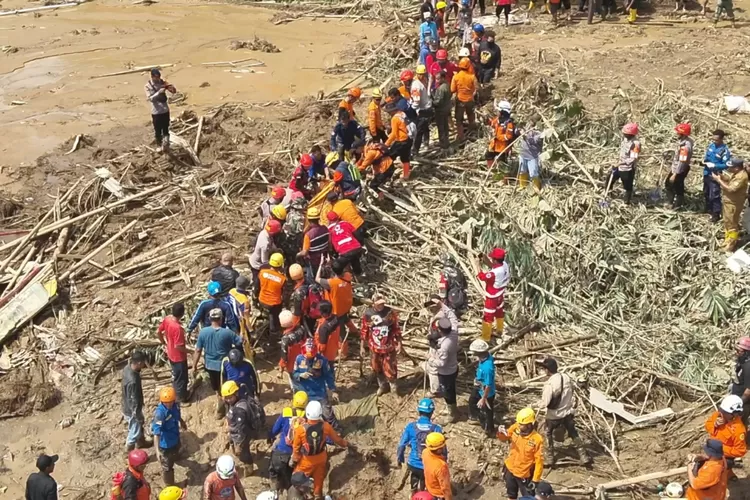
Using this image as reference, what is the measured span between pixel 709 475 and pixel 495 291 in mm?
3761

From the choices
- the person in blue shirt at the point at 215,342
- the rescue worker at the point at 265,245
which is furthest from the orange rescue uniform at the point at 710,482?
the rescue worker at the point at 265,245

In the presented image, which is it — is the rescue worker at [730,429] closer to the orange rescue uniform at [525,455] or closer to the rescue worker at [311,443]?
the orange rescue uniform at [525,455]

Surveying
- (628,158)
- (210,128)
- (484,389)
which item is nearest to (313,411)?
(484,389)

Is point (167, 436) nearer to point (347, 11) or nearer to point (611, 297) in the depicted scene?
point (611, 297)

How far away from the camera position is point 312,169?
12.9 meters

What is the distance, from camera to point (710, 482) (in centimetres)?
793

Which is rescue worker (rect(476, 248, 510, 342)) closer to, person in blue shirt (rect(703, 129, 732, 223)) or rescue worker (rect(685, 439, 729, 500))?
rescue worker (rect(685, 439, 729, 500))

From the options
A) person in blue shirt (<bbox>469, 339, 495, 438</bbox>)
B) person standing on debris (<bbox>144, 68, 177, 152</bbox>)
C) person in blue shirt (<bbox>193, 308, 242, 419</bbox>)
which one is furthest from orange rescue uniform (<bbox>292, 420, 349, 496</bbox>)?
person standing on debris (<bbox>144, 68, 177, 152</bbox>)

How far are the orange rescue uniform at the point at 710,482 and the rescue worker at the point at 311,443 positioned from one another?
3.87 metres

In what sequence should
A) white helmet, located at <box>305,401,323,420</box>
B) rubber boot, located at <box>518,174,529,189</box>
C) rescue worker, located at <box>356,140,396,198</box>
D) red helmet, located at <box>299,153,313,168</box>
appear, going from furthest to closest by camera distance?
rubber boot, located at <box>518,174,529,189</box> < rescue worker, located at <box>356,140,396,198</box> < red helmet, located at <box>299,153,313,168</box> < white helmet, located at <box>305,401,323,420</box>

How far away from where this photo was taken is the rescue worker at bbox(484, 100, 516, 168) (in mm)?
14336

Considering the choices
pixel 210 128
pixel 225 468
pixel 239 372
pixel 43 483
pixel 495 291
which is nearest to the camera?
pixel 225 468

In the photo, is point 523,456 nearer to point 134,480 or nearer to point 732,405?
point 732,405

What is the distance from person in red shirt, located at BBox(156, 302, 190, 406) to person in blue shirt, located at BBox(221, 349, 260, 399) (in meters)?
0.83
